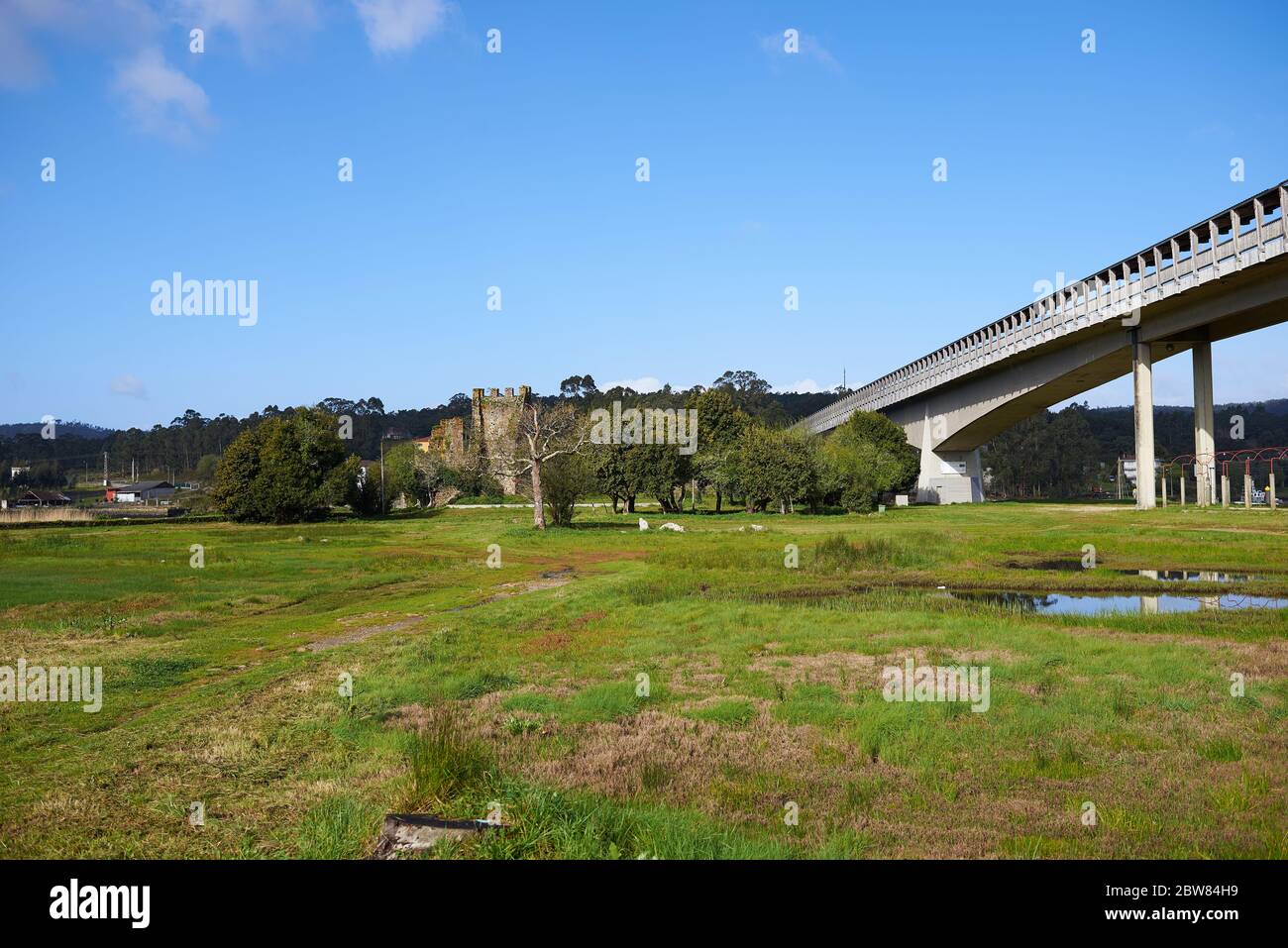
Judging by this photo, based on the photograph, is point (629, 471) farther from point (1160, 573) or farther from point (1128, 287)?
point (1160, 573)

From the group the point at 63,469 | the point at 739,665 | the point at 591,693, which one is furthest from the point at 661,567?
the point at 63,469

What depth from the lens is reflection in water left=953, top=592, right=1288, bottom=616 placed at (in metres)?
18.6

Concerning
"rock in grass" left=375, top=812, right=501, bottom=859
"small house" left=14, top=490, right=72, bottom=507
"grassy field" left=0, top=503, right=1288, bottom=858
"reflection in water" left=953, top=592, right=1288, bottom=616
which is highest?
"small house" left=14, top=490, right=72, bottom=507

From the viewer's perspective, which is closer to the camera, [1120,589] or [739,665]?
[739,665]

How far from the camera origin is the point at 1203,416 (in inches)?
2026

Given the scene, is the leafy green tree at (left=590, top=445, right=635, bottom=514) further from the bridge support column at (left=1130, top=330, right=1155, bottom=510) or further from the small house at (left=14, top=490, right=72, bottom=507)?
the small house at (left=14, top=490, right=72, bottom=507)

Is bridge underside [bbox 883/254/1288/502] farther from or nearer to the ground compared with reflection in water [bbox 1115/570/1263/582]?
farther from the ground

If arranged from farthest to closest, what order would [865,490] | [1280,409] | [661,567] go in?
1. [1280,409]
2. [865,490]
3. [661,567]

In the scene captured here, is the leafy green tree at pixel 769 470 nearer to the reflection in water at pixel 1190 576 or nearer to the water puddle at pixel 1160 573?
the water puddle at pixel 1160 573

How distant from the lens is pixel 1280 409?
19925 centimetres

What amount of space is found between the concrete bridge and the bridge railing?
0.07 metres

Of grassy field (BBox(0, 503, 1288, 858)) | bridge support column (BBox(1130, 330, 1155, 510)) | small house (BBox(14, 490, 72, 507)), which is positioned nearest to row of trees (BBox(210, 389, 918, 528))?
bridge support column (BBox(1130, 330, 1155, 510))
